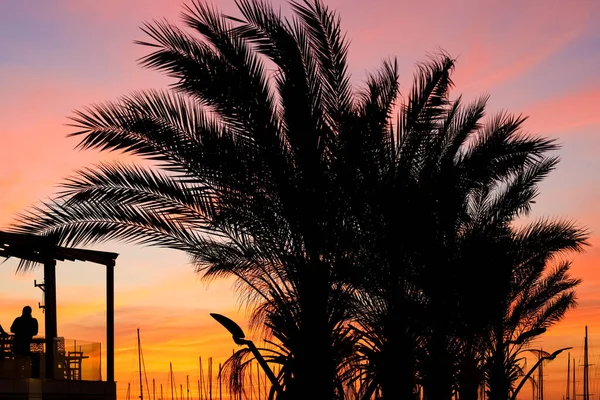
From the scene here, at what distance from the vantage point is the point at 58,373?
20625mm

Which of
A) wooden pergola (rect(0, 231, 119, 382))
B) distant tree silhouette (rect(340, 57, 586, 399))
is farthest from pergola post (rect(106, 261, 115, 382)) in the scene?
distant tree silhouette (rect(340, 57, 586, 399))

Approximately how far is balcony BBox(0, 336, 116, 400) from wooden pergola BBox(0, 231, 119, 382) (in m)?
0.21

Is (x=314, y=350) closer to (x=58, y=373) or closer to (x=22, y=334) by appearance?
(x=22, y=334)

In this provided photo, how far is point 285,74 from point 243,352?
17.0 ft

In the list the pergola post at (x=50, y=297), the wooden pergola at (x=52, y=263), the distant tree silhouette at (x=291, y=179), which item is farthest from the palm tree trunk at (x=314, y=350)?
the pergola post at (x=50, y=297)

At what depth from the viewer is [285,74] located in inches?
573

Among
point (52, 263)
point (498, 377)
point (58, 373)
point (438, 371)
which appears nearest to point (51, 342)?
point (58, 373)

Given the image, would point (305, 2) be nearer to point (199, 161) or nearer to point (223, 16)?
point (223, 16)

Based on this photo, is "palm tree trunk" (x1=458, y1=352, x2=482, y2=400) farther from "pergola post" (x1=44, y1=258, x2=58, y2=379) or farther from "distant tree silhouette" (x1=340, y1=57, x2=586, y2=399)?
"pergola post" (x1=44, y1=258, x2=58, y2=379)

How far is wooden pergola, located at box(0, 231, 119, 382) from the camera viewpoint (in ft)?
65.9

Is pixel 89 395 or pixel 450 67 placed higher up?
pixel 450 67

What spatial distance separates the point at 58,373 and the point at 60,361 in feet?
0.96

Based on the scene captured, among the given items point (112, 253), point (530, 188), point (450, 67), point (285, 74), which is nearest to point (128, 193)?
point (285, 74)

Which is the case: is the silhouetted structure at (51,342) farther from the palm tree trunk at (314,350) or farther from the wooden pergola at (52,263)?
the palm tree trunk at (314,350)
